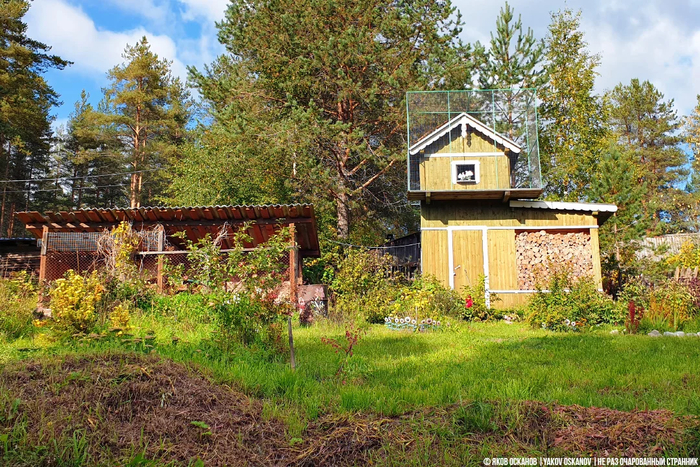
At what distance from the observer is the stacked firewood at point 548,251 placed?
14.3 meters

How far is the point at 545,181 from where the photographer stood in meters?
22.3

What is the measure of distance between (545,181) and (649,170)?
46.4 feet

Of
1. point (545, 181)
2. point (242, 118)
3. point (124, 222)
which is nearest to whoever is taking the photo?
point (124, 222)

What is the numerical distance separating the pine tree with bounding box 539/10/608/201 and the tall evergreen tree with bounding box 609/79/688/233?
9821 mm

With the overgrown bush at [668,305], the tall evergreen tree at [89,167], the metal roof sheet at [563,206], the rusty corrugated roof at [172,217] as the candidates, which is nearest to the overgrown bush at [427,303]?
the rusty corrugated roof at [172,217]

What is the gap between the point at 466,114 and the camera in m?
15.2

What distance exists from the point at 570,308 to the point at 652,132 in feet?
93.6

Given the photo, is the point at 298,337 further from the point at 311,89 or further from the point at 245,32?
the point at 245,32

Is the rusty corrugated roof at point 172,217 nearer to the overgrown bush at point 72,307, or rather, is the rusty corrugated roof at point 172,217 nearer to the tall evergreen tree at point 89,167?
the overgrown bush at point 72,307

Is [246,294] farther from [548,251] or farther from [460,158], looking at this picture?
[548,251]

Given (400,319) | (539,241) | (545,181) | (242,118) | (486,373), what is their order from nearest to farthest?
(486,373) < (400,319) < (539,241) < (242,118) < (545,181)

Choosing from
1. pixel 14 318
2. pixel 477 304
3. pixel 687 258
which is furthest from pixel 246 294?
pixel 687 258

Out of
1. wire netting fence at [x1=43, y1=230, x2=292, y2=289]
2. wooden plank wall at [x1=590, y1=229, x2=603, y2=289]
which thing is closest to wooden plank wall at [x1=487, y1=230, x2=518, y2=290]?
wooden plank wall at [x1=590, y1=229, x2=603, y2=289]

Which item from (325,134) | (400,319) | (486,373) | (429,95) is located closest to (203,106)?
(325,134)
